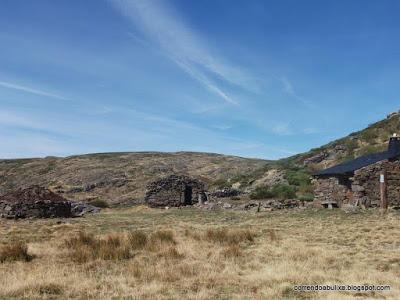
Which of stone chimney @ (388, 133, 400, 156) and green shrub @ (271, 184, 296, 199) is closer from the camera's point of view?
stone chimney @ (388, 133, 400, 156)

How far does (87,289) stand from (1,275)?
2.32 metres

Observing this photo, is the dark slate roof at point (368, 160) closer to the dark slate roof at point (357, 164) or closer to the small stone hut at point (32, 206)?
the dark slate roof at point (357, 164)

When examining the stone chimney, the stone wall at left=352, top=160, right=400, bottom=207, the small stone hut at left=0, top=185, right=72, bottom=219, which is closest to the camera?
the stone wall at left=352, top=160, right=400, bottom=207

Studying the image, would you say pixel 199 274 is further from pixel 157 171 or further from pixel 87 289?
pixel 157 171

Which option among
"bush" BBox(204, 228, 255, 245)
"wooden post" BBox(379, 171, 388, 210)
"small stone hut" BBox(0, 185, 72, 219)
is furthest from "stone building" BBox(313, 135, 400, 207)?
"small stone hut" BBox(0, 185, 72, 219)

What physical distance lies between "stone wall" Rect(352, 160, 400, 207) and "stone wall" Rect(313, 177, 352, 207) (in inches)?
51.0

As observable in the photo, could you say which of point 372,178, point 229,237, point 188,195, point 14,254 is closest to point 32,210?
point 188,195

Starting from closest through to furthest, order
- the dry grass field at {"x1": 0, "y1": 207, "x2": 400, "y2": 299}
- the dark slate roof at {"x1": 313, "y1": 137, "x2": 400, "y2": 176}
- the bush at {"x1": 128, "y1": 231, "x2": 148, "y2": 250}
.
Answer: the dry grass field at {"x1": 0, "y1": 207, "x2": 400, "y2": 299}
the bush at {"x1": 128, "y1": 231, "x2": 148, "y2": 250}
the dark slate roof at {"x1": 313, "y1": 137, "x2": 400, "y2": 176}

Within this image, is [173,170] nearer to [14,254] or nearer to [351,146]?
[351,146]

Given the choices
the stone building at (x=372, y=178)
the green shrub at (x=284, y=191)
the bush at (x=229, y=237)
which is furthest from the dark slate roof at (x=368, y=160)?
the bush at (x=229, y=237)

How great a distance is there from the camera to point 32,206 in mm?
28250

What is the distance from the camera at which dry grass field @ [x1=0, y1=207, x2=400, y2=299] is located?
864 cm

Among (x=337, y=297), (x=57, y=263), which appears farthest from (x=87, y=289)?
(x=337, y=297)

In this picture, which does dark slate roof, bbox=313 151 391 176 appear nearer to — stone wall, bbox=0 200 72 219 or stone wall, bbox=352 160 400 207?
stone wall, bbox=352 160 400 207
